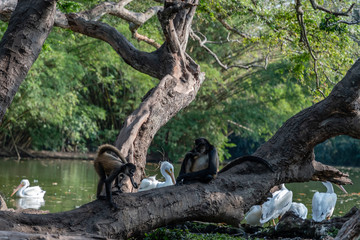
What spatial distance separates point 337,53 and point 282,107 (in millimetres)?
19476

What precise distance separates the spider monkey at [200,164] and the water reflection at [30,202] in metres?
6.16

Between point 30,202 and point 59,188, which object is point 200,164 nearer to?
point 30,202

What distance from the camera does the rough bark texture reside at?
4309 millimetres

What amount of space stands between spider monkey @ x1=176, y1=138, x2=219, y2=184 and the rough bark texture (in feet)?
7.09

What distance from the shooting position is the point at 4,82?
4285mm

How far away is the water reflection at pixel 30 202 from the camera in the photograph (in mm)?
11047

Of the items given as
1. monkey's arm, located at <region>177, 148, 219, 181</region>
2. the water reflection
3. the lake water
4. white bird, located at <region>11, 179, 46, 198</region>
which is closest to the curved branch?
the lake water

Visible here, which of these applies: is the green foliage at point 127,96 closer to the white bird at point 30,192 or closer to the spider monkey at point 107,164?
the white bird at point 30,192

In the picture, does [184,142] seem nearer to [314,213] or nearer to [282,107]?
[282,107]

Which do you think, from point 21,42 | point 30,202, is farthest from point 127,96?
point 21,42

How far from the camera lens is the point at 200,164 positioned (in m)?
5.91

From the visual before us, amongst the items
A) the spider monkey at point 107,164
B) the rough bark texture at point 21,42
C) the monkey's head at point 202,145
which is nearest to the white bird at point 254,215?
the monkey's head at point 202,145

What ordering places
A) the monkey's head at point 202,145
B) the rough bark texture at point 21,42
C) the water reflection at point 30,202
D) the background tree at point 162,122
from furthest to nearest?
the water reflection at point 30,202, the monkey's head at point 202,145, the background tree at point 162,122, the rough bark texture at point 21,42

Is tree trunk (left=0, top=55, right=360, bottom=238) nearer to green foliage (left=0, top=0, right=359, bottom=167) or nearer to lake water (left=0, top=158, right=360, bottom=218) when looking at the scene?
lake water (left=0, top=158, right=360, bottom=218)
